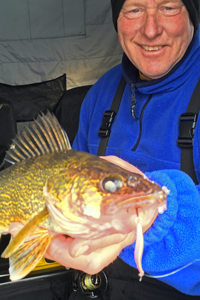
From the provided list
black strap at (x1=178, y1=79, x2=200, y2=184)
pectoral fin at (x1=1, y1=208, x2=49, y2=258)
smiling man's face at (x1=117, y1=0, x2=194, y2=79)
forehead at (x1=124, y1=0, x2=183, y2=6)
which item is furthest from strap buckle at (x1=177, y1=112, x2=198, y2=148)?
pectoral fin at (x1=1, y1=208, x2=49, y2=258)

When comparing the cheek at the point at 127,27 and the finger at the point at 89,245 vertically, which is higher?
the cheek at the point at 127,27

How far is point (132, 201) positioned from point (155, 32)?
1.15 metres

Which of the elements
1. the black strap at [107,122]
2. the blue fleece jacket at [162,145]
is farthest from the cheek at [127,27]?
the black strap at [107,122]

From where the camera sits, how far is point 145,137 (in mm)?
1592

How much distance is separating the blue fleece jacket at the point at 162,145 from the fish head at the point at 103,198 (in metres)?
0.26

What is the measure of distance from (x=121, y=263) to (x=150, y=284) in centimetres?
20

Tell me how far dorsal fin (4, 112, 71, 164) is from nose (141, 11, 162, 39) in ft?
2.67

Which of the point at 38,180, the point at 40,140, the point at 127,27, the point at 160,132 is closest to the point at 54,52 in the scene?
the point at 127,27

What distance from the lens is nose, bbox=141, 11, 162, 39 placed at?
1483 millimetres

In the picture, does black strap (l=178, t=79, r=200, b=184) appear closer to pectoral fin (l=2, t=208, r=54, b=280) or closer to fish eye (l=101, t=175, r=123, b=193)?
fish eye (l=101, t=175, r=123, b=193)

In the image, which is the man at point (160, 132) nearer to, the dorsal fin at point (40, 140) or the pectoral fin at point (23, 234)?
the pectoral fin at point (23, 234)

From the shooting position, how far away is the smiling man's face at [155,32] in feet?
4.80

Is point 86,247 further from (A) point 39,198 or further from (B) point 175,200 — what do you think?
(B) point 175,200

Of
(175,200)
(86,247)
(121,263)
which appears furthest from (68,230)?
(121,263)
